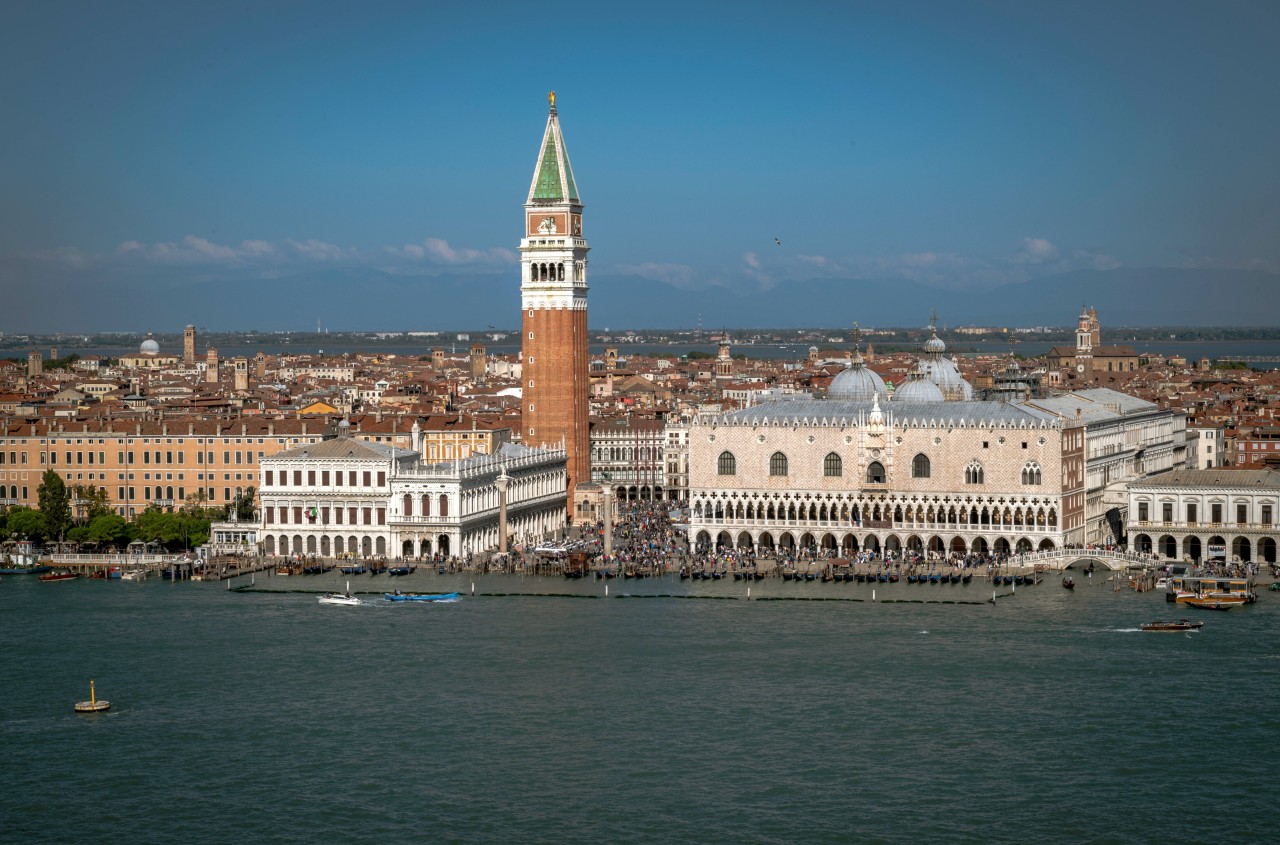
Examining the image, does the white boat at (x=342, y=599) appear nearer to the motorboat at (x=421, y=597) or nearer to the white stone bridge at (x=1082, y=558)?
the motorboat at (x=421, y=597)

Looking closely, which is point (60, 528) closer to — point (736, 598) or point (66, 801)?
point (736, 598)

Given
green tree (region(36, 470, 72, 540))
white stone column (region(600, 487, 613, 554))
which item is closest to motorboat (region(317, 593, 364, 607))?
white stone column (region(600, 487, 613, 554))

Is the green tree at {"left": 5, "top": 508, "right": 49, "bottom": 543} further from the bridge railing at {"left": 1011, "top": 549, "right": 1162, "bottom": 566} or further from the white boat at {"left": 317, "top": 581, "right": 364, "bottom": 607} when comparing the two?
the bridge railing at {"left": 1011, "top": 549, "right": 1162, "bottom": 566}

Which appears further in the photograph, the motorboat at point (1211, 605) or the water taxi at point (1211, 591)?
the water taxi at point (1211, 591)

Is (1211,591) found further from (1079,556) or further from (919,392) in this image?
(919,392)

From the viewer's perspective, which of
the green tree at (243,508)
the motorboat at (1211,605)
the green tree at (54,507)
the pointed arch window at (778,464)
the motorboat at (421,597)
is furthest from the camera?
the green tree at (243,508)

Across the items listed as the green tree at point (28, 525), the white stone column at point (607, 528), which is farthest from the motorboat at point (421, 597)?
the green tree at point (28, 525)

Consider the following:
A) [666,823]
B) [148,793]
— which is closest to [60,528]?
[148,793]
